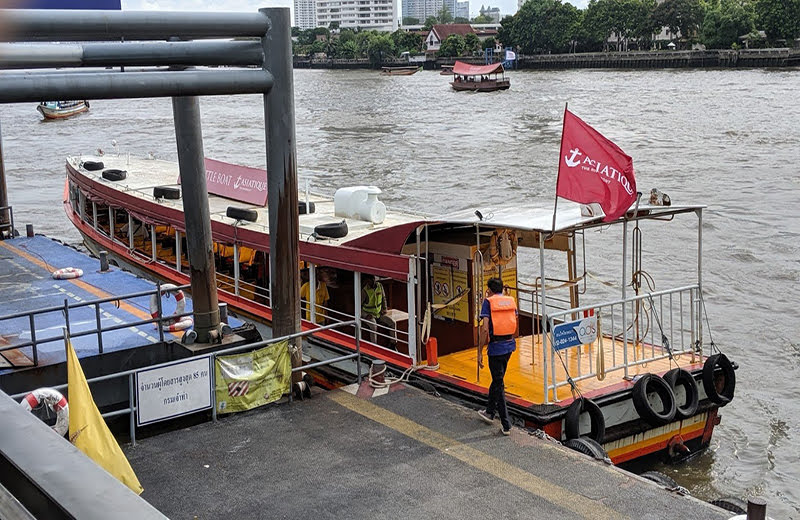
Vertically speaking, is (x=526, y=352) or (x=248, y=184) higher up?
Answer: (x=248, y=184)

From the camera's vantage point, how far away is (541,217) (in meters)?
11.1

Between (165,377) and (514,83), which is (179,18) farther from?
(514,83)

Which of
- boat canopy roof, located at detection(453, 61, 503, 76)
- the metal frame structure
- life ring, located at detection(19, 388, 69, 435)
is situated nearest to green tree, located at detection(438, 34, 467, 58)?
boat canopy roof, located at detection(453, 61, 503, 76)

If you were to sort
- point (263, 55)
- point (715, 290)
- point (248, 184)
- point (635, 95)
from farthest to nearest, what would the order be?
point (635, 95), point (715, 290), point (248, 184), point (263, 55)

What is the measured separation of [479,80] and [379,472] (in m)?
80.7

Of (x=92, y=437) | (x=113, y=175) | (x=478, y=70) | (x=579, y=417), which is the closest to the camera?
(x=92, y=437)

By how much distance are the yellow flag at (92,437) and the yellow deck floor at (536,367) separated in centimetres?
483

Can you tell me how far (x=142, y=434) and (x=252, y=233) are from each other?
14.0ft

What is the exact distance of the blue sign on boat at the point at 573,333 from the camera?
10.4 metres

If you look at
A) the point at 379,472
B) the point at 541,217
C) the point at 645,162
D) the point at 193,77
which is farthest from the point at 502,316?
the point at 645,162

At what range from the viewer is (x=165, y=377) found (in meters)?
9.84

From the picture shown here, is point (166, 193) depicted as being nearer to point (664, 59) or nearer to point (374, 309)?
point (374, 309)

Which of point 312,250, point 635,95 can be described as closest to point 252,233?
point 312,250

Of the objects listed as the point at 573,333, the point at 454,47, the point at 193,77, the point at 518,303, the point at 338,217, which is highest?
the point at 454,47
